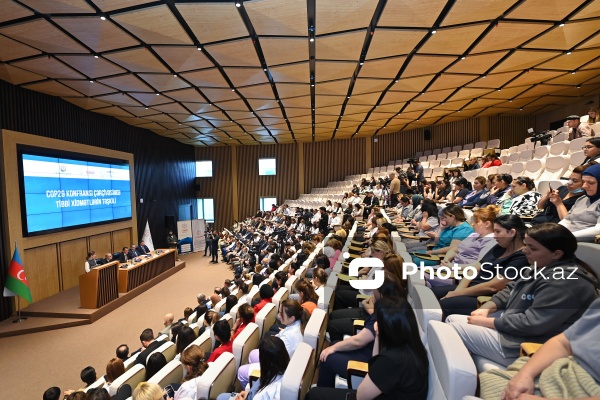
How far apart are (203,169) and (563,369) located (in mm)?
17580

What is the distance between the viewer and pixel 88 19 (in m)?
4.18

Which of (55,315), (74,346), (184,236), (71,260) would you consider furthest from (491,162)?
(184,236)

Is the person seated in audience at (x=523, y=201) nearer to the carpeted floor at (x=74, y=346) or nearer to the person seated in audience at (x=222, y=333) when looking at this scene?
the person seated in audience at (x=222, y=333)

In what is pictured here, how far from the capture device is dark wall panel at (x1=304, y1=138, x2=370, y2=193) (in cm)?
1644

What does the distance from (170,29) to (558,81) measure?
918cm

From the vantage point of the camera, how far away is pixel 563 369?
44.3 inches

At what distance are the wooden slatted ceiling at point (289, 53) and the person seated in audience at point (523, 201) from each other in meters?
2.34

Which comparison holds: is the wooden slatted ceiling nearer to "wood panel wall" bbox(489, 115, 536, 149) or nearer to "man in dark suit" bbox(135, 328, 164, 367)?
"wood panel wall" bbox(489, 115, 536, 149)

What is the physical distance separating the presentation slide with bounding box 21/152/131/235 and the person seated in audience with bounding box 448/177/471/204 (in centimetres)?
825

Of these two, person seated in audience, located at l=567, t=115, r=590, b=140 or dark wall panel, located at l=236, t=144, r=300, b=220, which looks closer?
person seated in audience, located at l=567, t=115, r=590, b=140

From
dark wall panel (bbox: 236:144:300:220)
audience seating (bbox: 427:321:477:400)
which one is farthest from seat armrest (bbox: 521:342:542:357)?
dark wall panel (bbox: 236:144:300:220)

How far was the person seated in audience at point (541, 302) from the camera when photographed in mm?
1382

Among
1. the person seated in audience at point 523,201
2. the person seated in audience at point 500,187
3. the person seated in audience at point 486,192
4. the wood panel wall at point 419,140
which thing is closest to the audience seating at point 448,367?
the person seated in audience at point 523,201

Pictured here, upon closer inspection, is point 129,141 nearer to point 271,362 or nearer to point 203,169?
point 203,169
